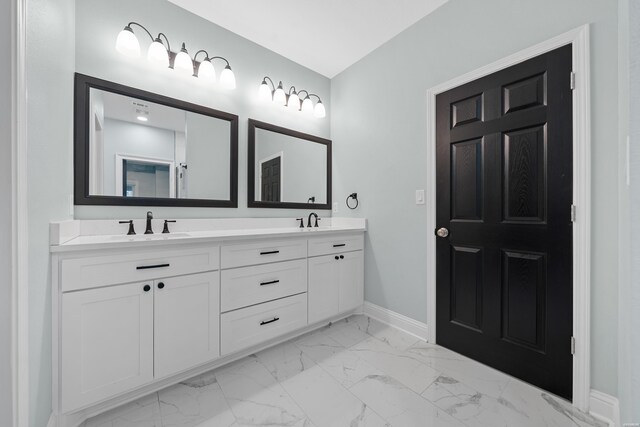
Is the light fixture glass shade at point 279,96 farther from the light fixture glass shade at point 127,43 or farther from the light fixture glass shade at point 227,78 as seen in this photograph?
the light fixture glass shade at point 127,43

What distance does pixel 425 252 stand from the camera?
6.68 feet

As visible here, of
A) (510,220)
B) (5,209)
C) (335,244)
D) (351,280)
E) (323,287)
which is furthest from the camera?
(351,280)

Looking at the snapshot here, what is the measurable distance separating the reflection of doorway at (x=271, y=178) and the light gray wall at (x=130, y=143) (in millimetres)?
724

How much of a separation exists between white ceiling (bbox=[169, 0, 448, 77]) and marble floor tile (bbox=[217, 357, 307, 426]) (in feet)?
8.50

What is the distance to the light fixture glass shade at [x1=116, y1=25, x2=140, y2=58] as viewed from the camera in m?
1.64

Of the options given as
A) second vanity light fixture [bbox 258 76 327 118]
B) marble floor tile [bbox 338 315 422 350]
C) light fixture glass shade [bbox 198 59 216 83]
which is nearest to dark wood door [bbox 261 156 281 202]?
second vanity light fixture [bbox 258 76 327 118]

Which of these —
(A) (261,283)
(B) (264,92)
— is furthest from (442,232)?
(B) (264,92)

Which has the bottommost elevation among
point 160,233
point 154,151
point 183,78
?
point 160,233

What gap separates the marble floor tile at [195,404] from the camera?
1.26 metres

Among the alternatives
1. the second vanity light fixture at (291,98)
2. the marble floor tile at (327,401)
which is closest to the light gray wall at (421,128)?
the second vanity light fixture at (291,98)

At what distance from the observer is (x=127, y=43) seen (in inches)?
64.8

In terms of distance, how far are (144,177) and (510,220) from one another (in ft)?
7.99

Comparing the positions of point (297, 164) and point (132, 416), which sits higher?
point (297, 164)

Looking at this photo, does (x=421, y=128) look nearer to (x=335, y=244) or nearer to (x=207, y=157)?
(x=335, y=244)
